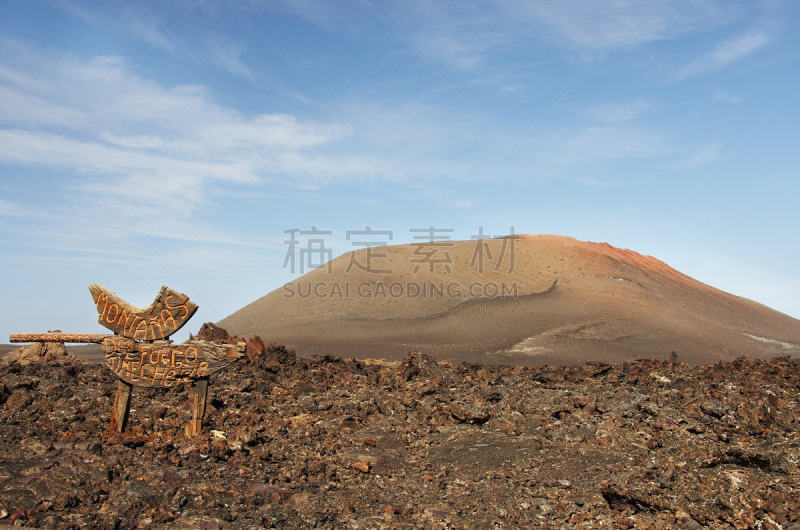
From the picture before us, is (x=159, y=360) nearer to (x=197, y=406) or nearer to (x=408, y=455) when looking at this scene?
(x=197, y=406)

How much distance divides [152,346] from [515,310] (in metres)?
29.7

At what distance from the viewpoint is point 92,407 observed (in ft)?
35.3

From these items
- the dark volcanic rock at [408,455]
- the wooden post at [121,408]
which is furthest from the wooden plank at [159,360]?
the dark volcanic rock at [408,455]

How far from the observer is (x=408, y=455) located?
9336mm

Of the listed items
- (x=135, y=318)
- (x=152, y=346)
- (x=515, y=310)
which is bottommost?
(x=152, y=346)

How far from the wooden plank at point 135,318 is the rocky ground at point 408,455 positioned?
1.61 meters

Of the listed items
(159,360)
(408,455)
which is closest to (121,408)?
(159,360)

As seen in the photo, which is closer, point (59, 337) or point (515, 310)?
point (59, 337)

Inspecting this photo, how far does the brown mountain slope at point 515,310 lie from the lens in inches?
1176

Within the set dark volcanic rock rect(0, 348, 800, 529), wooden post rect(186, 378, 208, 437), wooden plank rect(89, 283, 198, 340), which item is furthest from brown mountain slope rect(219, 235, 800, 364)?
wooden plank rect(89, 283, 198, 340)

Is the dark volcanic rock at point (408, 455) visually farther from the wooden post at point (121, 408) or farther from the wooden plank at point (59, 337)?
the wooden plank at point (59, 337)

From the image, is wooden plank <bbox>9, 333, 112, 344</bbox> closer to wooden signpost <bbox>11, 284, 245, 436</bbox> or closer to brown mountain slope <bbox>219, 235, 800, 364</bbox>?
wooden signpost <bbox>11, 284, 245, 436</bbox>

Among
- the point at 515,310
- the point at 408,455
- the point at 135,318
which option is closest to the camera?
the point at 135,318

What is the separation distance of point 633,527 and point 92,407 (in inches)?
368
